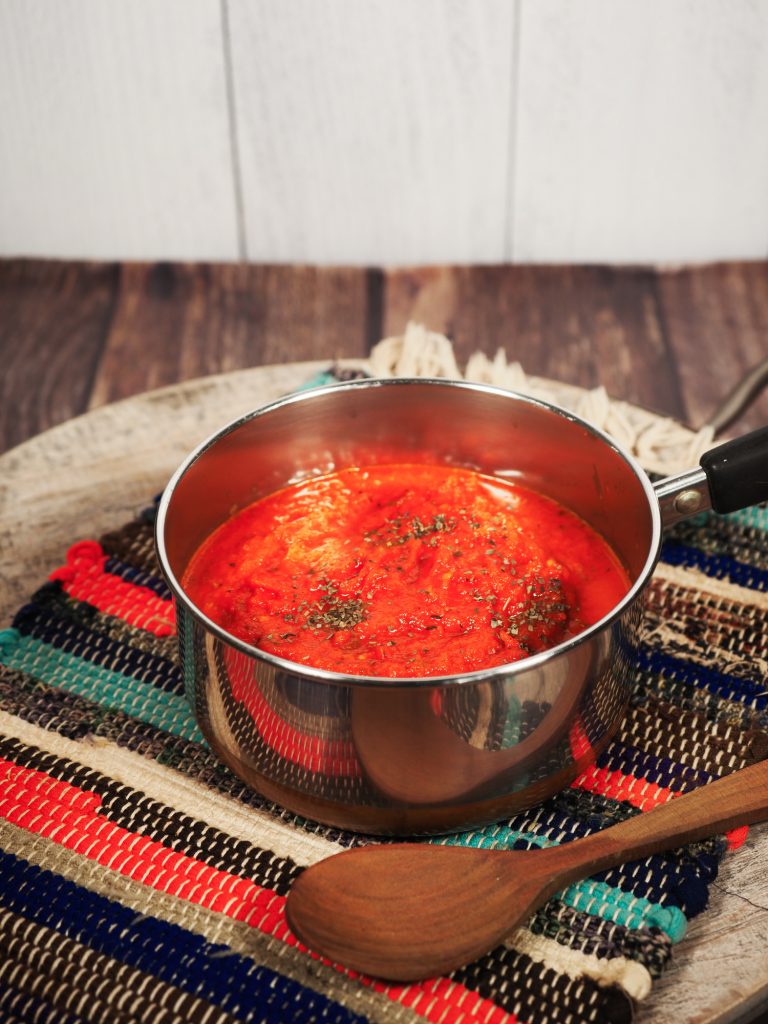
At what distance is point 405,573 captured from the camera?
1.45m

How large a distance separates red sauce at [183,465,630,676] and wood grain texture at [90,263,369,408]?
1.11 m

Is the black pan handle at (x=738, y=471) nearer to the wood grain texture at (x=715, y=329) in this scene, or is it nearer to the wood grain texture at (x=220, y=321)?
the wood grain texture at (x=715, y=329)

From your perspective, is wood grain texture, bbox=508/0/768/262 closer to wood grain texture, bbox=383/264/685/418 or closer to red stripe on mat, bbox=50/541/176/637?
Answer: wood grain texture, bbox=383/264/685/418

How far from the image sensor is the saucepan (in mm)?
1139

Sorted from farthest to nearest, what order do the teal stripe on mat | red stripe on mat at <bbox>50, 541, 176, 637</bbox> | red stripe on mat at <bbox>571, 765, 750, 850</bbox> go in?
red stripe on mat at <bbox>50, 541, 176, 637</bbox> < the teal stripe on mat < red stripe on mat at <bbox>571, 765, 750, 850</bbox>

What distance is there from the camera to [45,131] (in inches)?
117

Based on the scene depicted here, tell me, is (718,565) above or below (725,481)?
below

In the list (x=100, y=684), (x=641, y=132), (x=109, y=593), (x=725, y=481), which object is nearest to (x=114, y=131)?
(x=641, y=132)

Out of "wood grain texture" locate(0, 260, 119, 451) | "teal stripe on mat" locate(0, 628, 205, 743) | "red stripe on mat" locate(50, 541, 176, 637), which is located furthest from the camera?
"wood grain texture" locate(0, 260, 119, 451)

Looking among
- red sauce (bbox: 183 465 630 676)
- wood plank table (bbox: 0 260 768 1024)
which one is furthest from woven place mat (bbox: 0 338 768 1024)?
wood plank table (bbox: 0 260 768 1024)

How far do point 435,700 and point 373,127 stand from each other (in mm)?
2167

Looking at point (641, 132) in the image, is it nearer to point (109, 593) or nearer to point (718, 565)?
point (718, 565)

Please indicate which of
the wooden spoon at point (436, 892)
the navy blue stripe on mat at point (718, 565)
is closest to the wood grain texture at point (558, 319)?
the navy blue stripe on mat at point (718, 565)

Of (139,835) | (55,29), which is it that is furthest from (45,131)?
(139,835)
